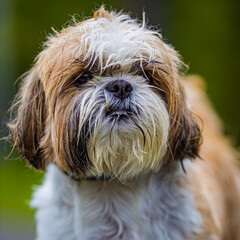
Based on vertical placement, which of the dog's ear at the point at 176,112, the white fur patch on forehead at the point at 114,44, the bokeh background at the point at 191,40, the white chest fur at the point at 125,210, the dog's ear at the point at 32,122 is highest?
the white fur patch on forehead at the point at 114,44

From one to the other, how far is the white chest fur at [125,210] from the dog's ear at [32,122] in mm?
274

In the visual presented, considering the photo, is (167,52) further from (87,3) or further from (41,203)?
(87,3)

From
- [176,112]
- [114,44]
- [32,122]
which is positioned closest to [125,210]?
[176,112]

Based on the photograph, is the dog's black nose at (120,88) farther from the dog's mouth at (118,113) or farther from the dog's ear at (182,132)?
the dog's ear at (182,132)

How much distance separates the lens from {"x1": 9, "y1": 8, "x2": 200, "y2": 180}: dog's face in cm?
296

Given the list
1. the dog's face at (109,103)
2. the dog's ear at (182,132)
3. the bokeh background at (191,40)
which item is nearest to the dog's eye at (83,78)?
the dog's face at (109,103)

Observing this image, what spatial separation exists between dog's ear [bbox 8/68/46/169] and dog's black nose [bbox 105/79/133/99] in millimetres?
681

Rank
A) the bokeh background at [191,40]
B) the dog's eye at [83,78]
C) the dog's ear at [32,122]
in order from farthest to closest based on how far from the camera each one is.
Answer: the bokeh background at [191,40] → the dog's ear at [32,122] → the dog's eye at [83,78]

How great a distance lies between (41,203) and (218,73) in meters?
9.76

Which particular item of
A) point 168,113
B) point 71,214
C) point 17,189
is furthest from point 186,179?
point 17,189

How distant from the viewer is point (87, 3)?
42.7 ft

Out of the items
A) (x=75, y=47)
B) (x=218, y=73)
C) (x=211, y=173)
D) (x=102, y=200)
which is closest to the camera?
(x=75, y=47)

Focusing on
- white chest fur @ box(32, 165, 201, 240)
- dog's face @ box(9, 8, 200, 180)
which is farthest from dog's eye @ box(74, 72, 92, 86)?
white chest fur @ box(32, 165, 201, 240)

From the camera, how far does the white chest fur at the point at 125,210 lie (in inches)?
134
